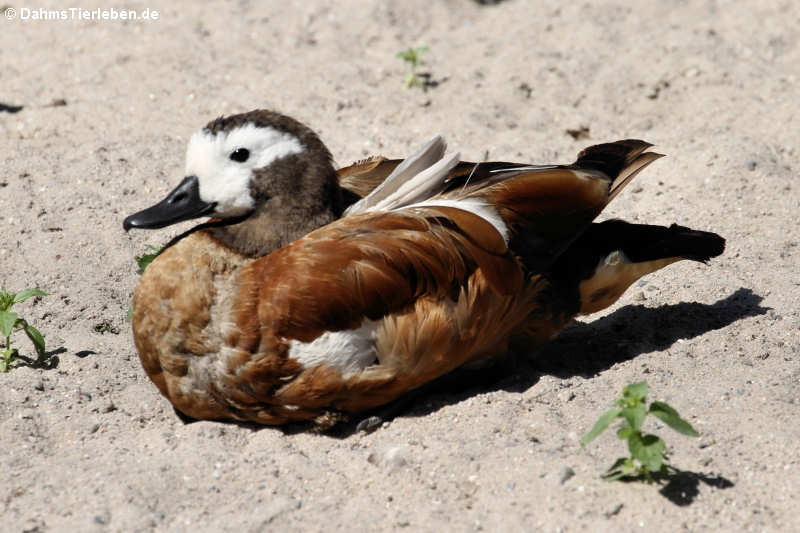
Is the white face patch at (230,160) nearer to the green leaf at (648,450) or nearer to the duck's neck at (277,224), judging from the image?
the duck's neck at (277,224)

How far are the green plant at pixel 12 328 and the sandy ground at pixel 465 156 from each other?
13 centimetres

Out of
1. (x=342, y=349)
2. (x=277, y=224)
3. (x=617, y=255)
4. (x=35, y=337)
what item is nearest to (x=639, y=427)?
(x=342, y=349)

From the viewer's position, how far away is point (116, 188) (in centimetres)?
593

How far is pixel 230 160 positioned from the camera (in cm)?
423

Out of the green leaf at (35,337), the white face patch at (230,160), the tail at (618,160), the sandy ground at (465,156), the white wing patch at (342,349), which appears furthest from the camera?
the tail at (618,160)

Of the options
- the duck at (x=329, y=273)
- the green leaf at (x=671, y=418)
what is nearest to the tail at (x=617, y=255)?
the duck at (x=329, y=273)

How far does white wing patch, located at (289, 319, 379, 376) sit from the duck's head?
502 mm

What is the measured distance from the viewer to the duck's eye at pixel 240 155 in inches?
166

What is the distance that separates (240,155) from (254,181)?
11cm

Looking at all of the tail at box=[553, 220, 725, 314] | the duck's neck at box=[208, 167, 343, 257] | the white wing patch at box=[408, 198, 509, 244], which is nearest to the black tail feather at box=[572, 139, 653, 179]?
the tail at box=[553, 220, 725, 314]

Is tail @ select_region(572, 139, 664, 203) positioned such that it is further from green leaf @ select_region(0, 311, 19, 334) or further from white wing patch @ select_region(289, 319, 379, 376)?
green leaf @ select_region(0, 311, 19, 334)

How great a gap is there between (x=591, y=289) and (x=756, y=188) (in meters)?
1.71

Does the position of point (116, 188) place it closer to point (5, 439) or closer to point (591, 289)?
point (5, 439)

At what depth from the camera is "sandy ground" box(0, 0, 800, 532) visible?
11.9 ft
